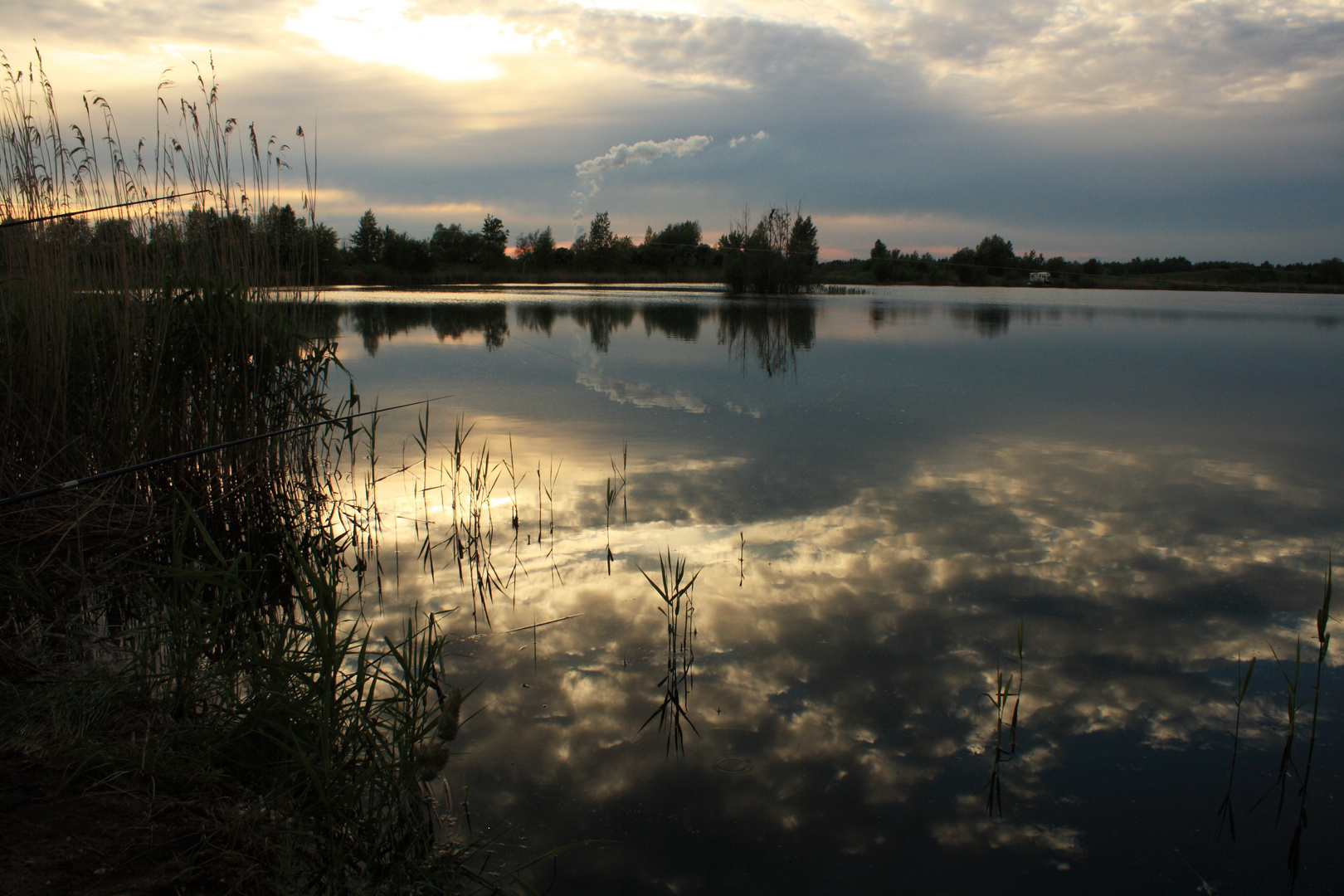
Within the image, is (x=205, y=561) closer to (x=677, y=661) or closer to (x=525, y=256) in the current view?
(x=677, y=661)

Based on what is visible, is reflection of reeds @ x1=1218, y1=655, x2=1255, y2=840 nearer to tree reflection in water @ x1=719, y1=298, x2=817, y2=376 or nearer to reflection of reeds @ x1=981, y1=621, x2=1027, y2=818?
reflection of reeds @ x1=981, y1=621, x2=1027, y2=818

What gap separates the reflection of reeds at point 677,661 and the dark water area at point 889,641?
0.04 feet

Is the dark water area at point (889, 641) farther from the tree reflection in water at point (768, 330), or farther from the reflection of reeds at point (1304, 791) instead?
the tree reflection in water at point (768, 330)

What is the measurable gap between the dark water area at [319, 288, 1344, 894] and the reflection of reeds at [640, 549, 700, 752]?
0.04 ft

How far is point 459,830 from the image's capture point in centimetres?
191

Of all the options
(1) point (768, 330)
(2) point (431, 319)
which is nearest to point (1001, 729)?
(1) point (768, 330)

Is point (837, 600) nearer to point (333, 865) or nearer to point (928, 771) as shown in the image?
point (928, 771)

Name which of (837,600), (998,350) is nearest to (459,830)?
(837,600)

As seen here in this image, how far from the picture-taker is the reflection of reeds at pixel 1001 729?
205 centimetres

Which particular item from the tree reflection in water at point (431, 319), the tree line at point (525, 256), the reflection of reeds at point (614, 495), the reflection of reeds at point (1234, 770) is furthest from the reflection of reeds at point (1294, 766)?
the tree line at point (525, 256)

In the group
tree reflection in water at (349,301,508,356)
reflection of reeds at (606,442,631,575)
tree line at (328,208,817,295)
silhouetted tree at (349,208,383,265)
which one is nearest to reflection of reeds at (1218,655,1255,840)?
reflection of reeds at (606,442,631,575)

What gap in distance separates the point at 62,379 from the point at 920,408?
600 centimetres

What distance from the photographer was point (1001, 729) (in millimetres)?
2285

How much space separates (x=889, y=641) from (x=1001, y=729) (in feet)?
1.85
